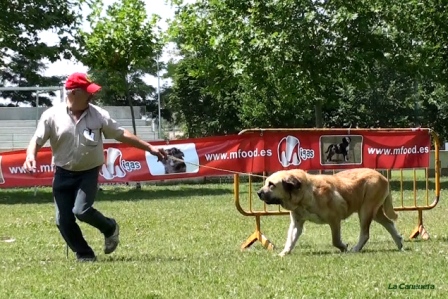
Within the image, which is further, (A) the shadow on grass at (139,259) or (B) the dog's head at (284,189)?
(B) the dog's head at (284,189)

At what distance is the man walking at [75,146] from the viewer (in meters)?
7.65

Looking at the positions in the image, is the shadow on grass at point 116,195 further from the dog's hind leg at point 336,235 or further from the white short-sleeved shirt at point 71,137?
the white short-sleeved shirt at point 71,137

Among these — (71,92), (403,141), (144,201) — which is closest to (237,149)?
(403,141)

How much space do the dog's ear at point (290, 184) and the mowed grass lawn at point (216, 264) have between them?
2.43 feet

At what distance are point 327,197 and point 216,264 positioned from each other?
5.92 ft

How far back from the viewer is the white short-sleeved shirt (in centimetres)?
766

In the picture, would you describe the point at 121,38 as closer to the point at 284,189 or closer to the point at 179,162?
the point at 179,162

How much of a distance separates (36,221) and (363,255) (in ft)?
27.4

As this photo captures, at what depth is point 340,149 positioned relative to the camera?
35.7 feet

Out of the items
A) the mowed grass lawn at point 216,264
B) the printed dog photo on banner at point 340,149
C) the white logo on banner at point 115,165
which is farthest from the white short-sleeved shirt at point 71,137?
the white logo on banner at point 115,165

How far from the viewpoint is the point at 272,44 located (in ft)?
91.6

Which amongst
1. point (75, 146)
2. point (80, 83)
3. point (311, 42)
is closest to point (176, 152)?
point (75, 146)

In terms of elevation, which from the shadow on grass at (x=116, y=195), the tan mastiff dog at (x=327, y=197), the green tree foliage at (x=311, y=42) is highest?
the green tree foliage at (x=311, y=42)

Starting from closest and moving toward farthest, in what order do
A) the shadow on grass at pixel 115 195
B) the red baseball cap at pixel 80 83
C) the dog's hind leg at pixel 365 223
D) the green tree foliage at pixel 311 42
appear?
1. the red baseball cap at pixel 80 83
2. the dog's hind leg at pixel 365 223
3. the shadow on grass at pixel 115 195
4. the green tree foliage at pixel 311 42
